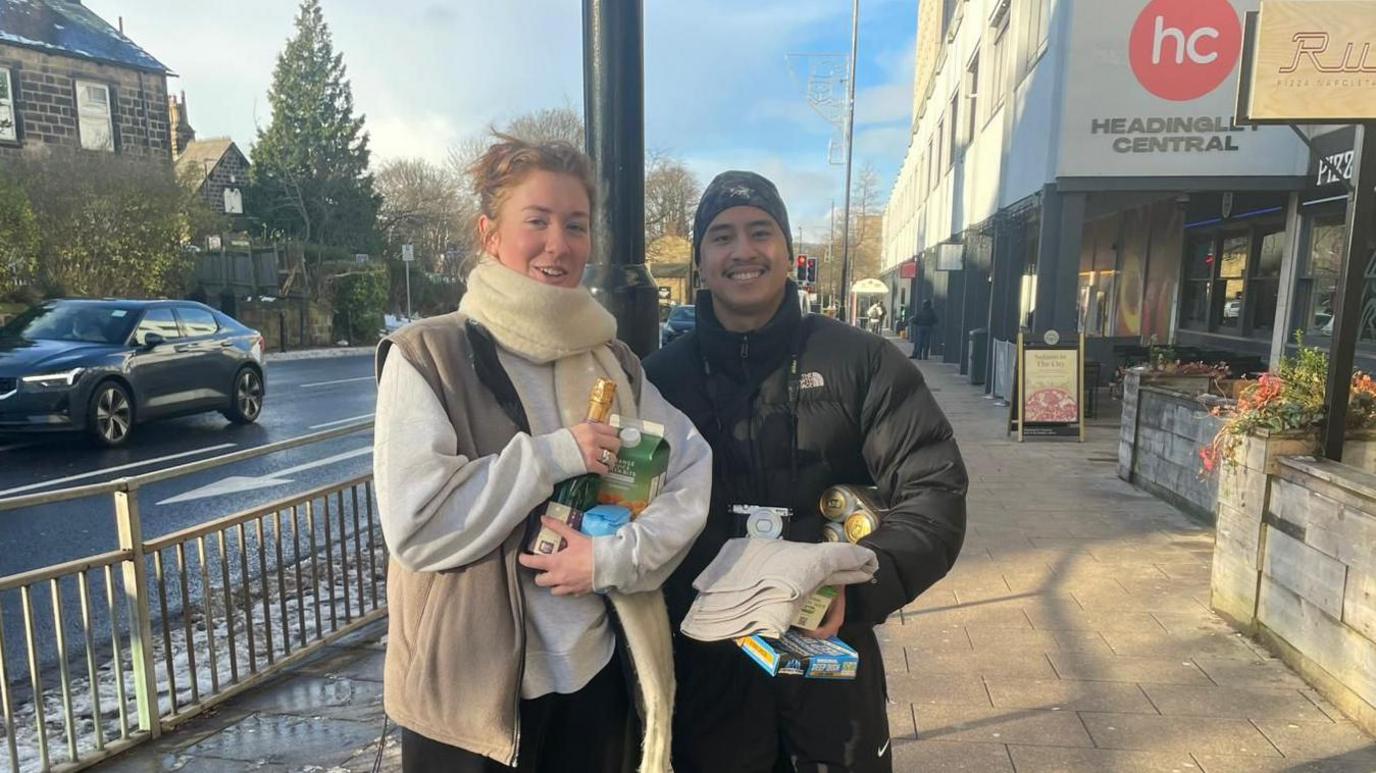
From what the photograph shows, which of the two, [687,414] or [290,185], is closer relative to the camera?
[687,414]

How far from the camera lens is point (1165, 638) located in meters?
4.05

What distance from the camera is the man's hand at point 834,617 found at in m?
1.59

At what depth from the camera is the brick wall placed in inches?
969

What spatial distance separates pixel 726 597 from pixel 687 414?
0.50 meters

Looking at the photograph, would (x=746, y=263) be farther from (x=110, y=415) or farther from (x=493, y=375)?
(x=110, y=415)

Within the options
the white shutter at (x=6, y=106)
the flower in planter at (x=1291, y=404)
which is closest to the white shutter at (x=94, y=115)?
the white shutter at (x=6, y=106)

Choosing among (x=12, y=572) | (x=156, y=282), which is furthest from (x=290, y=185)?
(x=12, y=572)

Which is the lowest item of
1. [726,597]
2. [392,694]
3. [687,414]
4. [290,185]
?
[392,694]

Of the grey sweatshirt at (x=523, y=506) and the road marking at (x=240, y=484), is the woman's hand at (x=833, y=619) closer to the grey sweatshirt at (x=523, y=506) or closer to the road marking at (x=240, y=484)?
the grey sweatshirt at (x=523, y=506)

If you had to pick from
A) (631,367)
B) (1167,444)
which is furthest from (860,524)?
(1167,444)

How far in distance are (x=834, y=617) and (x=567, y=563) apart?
56 cm

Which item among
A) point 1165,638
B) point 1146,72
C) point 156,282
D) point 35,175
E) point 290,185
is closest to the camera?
point 1165,638

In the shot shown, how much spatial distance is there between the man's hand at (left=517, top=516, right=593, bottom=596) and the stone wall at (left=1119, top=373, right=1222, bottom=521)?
19.7ft

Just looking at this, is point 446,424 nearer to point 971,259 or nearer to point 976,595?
point 976,595
